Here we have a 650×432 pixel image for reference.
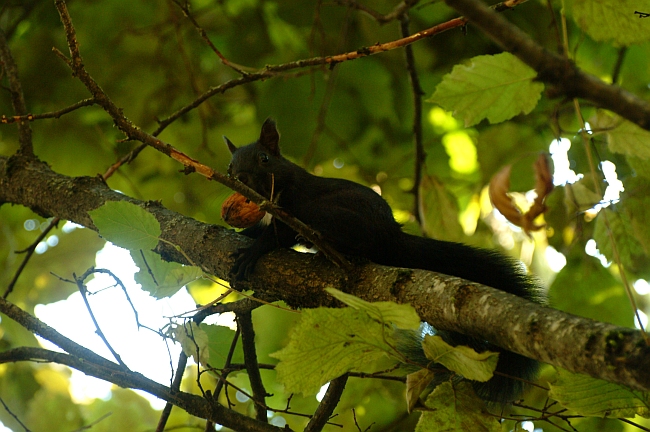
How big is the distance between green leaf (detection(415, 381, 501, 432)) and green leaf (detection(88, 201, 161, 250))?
27.0 inches

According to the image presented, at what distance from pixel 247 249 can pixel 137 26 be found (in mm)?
2364

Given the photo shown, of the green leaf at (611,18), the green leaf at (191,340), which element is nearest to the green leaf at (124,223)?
the green leaf at (191,340)

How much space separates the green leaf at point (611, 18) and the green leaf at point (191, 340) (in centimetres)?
105

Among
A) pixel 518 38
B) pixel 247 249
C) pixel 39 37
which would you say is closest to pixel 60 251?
pixel 39 37

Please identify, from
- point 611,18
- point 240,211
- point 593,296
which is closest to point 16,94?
point 240,211

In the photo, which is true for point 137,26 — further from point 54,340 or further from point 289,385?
point 289,385

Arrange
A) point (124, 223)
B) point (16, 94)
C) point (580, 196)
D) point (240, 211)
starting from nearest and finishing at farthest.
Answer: point (124, 223)
point (580, 196)
point (240, 211)
point (16, 94)

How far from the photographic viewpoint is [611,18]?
1288mm

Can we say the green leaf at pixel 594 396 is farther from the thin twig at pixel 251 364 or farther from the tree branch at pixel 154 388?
the thin twig at pixel 251 364

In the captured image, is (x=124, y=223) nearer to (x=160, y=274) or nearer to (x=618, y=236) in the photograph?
(x=160, y=274)

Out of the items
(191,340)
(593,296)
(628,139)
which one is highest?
(191,340)

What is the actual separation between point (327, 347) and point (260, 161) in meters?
1.85

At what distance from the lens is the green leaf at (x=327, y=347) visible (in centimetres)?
109

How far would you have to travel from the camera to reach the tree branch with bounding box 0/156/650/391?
3.03ft
